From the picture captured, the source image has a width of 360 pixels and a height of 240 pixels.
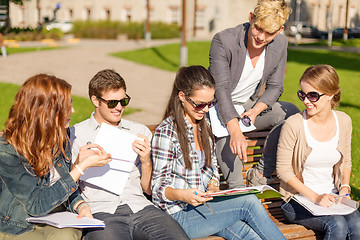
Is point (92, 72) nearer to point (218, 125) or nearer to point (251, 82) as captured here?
point (251, 82)

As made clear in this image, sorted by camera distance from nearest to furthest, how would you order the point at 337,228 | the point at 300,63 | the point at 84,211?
the point at 84,211
the point at 337,228
the point at 300,63

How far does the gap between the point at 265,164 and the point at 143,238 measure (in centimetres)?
135

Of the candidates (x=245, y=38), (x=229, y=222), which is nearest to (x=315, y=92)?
(x=245, y=38)

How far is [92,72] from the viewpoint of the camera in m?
19.1

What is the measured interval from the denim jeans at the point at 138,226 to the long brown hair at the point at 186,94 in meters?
0.41

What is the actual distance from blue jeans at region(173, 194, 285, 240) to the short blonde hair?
123cm

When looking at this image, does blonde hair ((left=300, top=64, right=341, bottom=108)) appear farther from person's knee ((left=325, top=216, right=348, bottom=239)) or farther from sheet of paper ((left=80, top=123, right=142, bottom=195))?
sheet of paper ((left=80, top=123, right=142, bottom=195))

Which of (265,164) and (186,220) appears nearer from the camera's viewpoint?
(186,220)

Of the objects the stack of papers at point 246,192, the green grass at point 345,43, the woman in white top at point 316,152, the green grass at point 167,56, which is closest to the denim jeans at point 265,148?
the woman in white top at point 316,152

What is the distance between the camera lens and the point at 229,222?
10.5 ft

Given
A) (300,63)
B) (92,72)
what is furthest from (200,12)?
(92,72)

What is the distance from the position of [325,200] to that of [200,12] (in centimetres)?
4267

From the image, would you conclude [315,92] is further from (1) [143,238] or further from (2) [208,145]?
(1) [143,238]

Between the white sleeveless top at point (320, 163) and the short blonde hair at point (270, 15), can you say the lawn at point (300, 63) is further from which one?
the short blonde hair at point (270, 15)
